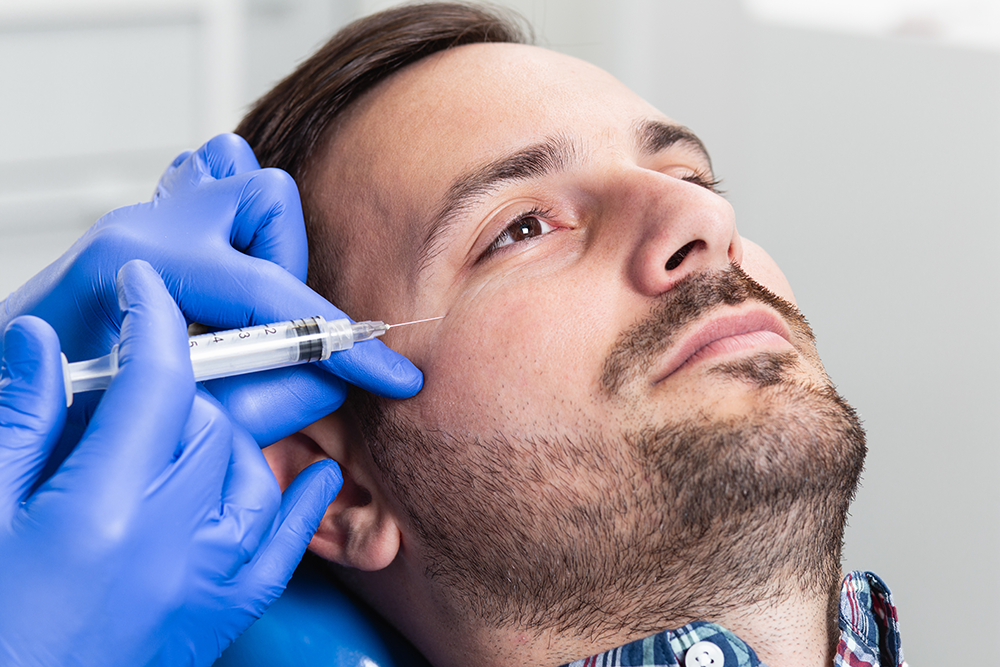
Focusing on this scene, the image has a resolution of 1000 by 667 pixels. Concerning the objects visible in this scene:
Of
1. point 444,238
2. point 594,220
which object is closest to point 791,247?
point 594,220

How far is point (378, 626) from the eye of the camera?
1293 mm

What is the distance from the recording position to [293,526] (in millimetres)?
1049

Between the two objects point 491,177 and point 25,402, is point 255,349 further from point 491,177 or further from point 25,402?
point 491,177

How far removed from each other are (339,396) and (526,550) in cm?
34

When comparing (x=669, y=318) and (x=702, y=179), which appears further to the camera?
(x=702, y=179)

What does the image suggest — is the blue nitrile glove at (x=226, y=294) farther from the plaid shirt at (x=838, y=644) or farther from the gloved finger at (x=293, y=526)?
the plaid shirt at (x=838, y=644)

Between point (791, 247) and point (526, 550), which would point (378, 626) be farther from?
point (791, 247)

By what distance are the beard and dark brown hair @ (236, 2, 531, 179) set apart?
1.86 feet

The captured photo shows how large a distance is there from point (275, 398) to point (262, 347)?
A: 0.37 ft

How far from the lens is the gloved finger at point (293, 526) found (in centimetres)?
101

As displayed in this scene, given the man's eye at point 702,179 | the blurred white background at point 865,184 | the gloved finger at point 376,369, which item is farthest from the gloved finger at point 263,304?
the blurred white background at point 865,184

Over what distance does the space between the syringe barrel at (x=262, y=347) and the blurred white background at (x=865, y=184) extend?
1364 millimetres

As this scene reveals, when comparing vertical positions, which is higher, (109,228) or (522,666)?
(109,228)

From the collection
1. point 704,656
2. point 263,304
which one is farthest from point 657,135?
point 704,656
